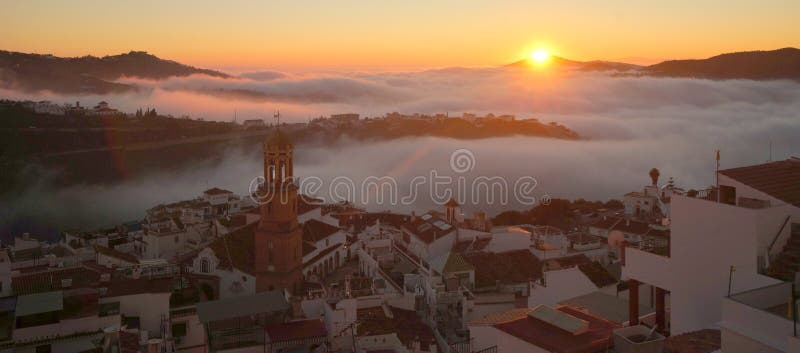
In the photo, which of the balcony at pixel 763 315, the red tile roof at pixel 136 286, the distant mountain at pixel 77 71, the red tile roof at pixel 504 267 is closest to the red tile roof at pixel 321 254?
the red tile roof at pixel 504 267

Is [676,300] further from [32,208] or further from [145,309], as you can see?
[32,208]

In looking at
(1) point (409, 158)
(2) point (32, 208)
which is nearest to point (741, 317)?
(2) point (32, 208)

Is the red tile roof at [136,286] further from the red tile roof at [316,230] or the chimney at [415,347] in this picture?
the red tile roof at [316,230]

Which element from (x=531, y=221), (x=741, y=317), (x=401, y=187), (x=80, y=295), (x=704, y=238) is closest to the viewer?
(x=741, y=317)

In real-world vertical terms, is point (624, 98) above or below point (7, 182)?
above

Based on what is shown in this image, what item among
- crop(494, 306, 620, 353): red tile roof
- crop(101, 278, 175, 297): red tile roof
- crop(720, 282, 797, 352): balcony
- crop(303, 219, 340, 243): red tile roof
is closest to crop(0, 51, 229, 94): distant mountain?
crop(303, 219, 340, 243): red tile roof

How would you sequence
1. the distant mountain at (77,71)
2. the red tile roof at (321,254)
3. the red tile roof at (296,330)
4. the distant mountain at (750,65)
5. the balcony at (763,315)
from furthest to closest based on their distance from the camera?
1. the distant mountain at (77,71)
2. the distant mountain at (750,65)
3. the red tile roof at (321,254)
4. the red tile roof at (296,330)
5. the balcony at (763,315)

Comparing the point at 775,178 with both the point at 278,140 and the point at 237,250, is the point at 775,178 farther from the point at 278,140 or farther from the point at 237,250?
the point at 237,250

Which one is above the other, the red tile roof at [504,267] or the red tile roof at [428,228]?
the red tile roof at [428,228]
